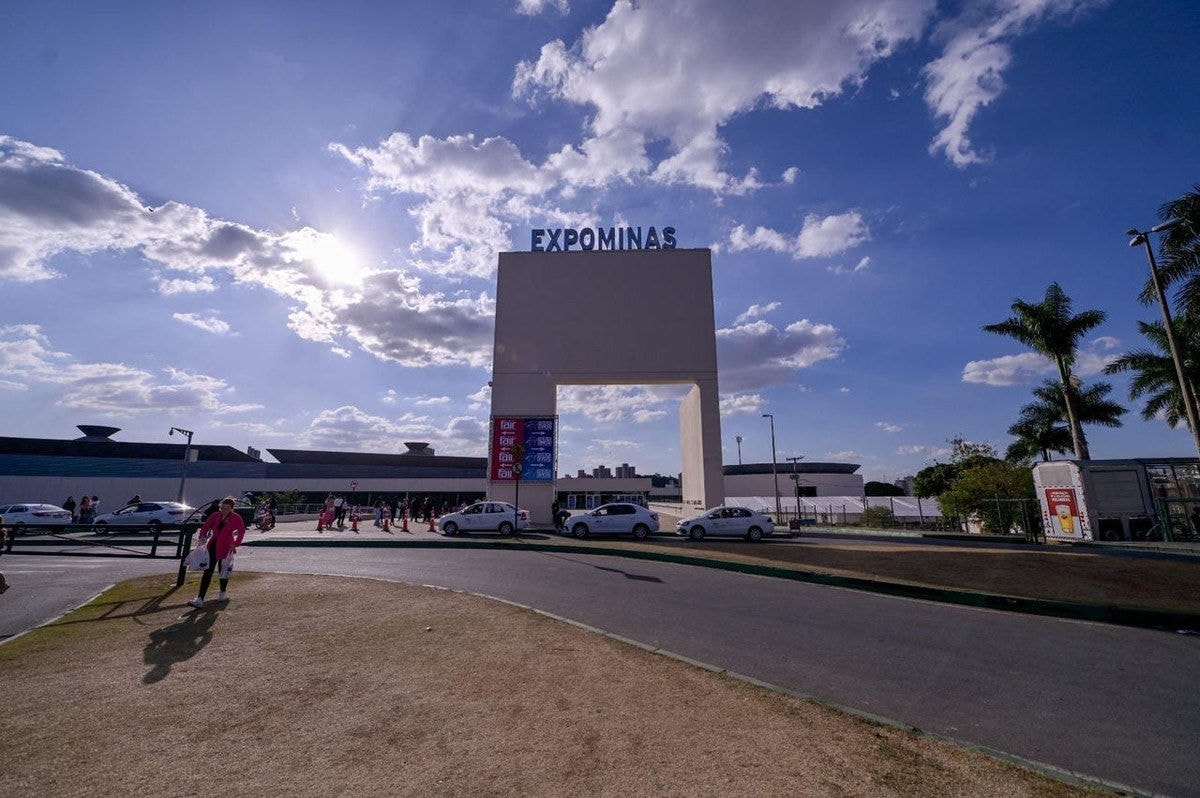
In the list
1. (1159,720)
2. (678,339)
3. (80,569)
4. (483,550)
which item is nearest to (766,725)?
(1159,720)

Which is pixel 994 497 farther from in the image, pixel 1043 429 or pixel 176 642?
pixel 176 642

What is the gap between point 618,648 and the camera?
668 cm

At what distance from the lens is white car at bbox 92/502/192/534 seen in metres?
24.4

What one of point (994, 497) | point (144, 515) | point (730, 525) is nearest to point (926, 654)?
point (730, 525)

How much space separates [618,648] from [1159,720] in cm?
532

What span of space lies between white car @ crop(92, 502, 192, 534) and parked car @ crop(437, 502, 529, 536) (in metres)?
12.5

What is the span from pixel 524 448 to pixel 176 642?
24005 millimetres

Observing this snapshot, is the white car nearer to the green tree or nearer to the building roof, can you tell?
the green tree

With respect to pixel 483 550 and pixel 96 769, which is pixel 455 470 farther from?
pixel 96 769

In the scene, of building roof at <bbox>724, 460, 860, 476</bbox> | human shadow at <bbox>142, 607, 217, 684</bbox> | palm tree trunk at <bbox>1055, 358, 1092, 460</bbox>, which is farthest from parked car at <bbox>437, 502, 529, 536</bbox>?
building roof at <bbox>724, 460, 860, 476</bbox>

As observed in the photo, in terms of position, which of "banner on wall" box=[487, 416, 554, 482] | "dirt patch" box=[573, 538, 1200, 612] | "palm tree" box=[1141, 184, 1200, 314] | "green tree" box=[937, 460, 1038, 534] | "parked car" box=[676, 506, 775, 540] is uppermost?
"palm tree" box=[1141, 184, 1200, 314]

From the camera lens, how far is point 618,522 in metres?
23.9

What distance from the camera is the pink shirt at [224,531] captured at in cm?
925

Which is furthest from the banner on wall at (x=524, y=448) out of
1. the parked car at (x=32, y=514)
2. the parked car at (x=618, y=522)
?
the parked car at (x=32, y=514)
